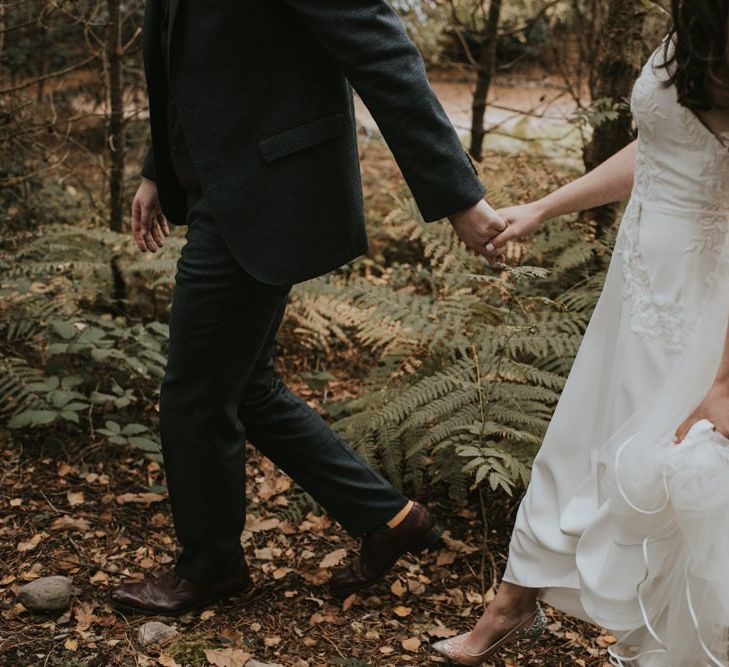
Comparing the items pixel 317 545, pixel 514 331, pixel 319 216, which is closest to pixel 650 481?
pixel 319 216

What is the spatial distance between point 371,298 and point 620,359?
1627 millimetres

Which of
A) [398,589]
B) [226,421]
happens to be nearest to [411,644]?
[398,589]

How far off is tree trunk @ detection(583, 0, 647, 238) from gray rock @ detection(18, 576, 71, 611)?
9.38 ft

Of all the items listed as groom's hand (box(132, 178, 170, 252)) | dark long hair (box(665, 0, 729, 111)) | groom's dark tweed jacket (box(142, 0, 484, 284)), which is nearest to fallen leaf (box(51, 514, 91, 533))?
groom's hand (box(132, 178, 170, 252))

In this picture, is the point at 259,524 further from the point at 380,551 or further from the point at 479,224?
the point at 479,224

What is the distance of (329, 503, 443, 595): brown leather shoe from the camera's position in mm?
2840

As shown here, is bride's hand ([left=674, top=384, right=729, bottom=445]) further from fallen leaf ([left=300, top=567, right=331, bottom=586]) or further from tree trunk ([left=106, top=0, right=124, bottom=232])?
tree trunk ([left=106, top=0, right=124, bottom=232])

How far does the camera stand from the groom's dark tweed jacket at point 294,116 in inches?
83.0

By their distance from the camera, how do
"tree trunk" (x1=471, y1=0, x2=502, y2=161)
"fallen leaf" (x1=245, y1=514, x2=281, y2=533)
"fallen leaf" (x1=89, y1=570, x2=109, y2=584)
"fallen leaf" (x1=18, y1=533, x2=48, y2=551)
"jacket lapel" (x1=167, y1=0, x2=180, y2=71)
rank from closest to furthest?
"jacket lapel" (x1=167, y1=0, x2=180, y2=71) < "fallen leaf" (x1=89, y1=570, x2=109, y2=584) < "fallen leaf" (x1=18, y1=533, x2=48, y2=551) < "fallen leaf" (x1=245, y1=514, x2=281, y2=533) < "tree trunk" (x1=471, y1=0, x2=502, y2=161)

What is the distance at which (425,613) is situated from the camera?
284cm

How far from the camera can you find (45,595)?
103 inches

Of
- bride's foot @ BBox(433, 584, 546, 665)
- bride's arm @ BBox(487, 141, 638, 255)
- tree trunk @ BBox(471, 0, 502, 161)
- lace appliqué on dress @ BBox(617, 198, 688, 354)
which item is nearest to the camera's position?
lace appliqué on dress @ BBox(617, 198, 688, 354)

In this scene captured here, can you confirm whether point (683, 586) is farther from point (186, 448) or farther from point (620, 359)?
point (186, 448)

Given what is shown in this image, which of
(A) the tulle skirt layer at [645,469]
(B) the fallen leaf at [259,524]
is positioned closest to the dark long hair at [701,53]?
(A) the tulle skirt layer at [645,469]
